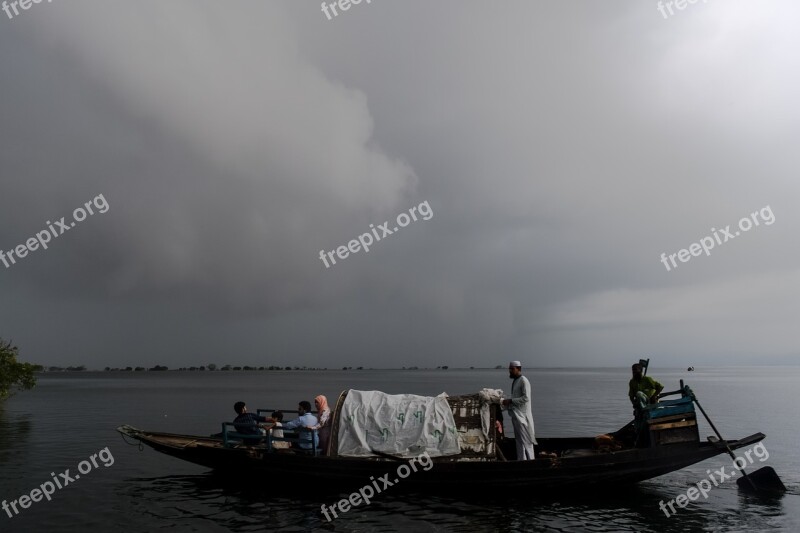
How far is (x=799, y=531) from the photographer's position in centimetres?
1322

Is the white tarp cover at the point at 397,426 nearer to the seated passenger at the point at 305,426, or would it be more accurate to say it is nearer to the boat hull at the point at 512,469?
the boat hull at the point at 512,469

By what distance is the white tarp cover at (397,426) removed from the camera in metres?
15.4

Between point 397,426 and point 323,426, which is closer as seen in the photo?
point 397,426

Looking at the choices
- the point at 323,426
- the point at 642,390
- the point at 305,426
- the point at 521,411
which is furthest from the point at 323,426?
the point at 642,390

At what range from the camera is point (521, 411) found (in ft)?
48.9

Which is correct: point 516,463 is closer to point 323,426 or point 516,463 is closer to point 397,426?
point 397,426

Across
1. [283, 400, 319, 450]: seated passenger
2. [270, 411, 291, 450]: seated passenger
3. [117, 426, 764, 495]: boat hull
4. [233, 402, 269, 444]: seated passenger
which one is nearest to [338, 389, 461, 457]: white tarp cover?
[117, 426, 764, 495]: boat hull

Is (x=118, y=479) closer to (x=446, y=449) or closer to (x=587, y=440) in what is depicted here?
(x=446, y=449)

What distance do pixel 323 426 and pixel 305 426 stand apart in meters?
0.55

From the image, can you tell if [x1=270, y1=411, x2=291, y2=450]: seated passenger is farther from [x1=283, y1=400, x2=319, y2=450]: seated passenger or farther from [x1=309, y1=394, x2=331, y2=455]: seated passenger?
[x1=309, y1=394, x2=331, y2=455]: seated passenger

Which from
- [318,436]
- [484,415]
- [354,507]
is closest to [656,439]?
[484,415]

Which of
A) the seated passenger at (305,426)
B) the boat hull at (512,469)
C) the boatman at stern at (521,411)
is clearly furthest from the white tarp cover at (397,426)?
the boatman at stern at (521,411)

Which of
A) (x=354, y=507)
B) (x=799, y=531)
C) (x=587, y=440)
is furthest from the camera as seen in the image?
(x=587, y=440)

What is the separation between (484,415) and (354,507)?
448 centimetres
